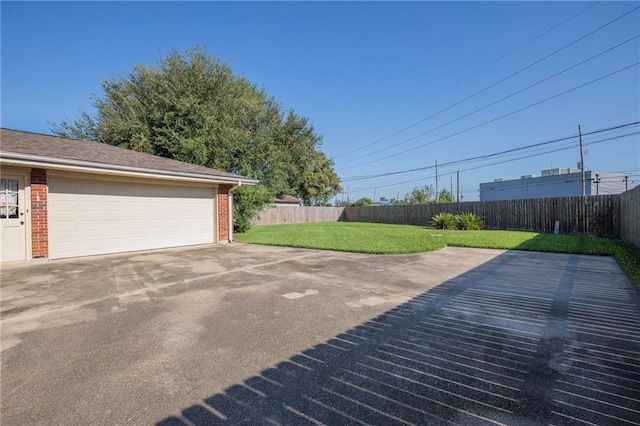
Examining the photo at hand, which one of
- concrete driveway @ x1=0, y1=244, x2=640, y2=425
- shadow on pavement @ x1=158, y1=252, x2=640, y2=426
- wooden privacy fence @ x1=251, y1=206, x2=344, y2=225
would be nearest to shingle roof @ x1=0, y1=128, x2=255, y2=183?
concrete driveway @ x1=0, y1=244, x2=640, y2=425

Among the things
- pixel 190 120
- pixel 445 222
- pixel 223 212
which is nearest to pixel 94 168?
pixel 223 212

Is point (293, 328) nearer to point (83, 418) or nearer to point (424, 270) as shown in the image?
point (83, 418)

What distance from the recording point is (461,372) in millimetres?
2330

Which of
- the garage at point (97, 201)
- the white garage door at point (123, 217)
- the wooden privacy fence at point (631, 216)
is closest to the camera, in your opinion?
the garage at point (97, 201)

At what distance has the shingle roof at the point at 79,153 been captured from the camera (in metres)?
7.09

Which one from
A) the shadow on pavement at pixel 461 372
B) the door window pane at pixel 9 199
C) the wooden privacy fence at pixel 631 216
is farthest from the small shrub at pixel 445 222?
the door window pane at pixel 9 199

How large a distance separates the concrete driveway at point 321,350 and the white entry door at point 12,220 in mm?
2244

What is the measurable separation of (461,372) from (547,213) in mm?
15687

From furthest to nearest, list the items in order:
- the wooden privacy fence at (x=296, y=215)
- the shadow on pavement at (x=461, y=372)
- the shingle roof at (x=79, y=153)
A: the wooden privacy fence at (x=296, y=215), the shingle roof at (x=79, y=153), the shadow on pavement at (x=461, y=372)

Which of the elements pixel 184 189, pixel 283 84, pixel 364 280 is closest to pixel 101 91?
pixel 283 84

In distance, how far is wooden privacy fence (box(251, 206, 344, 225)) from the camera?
2467cm

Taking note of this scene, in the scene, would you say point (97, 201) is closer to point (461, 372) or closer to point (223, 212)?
point (223, 212)

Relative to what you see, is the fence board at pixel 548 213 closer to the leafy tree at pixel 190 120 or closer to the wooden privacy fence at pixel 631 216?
the wooden privacy fence at pixel 631 216

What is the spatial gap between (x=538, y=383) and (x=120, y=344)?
359 centimetres
